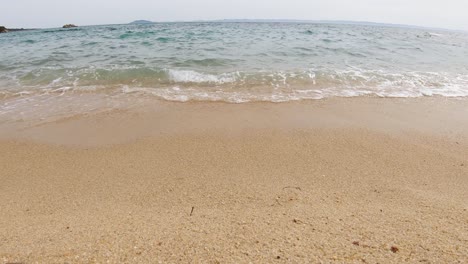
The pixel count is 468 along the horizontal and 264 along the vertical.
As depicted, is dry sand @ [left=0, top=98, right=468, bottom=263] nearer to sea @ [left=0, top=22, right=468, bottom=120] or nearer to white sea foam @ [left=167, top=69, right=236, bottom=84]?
sea @ [left=0, top=22, right=468, bottom=120]

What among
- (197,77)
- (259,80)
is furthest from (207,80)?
(259,80)

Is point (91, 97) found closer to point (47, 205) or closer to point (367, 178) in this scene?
point (47, 205)

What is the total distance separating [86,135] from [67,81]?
380 cm

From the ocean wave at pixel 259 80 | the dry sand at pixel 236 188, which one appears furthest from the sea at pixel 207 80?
the dry sand at pixel 236 188

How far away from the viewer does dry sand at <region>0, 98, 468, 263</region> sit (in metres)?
1.81

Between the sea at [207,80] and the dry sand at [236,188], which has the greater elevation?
the sea at [207,80]

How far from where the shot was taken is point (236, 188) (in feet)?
8.57

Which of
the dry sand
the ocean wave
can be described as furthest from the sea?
the dry sand

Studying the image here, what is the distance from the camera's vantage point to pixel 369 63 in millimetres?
9219

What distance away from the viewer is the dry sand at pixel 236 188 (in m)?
1.81

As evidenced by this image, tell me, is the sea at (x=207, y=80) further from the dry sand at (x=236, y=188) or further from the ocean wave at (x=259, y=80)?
the dry sand at (x=236, y=188)

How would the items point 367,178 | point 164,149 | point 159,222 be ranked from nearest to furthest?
point 159,222 → point 367,178 → point 164,149

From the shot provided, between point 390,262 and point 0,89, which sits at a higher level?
point 0,89

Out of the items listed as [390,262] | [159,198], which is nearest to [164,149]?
[159,198]
